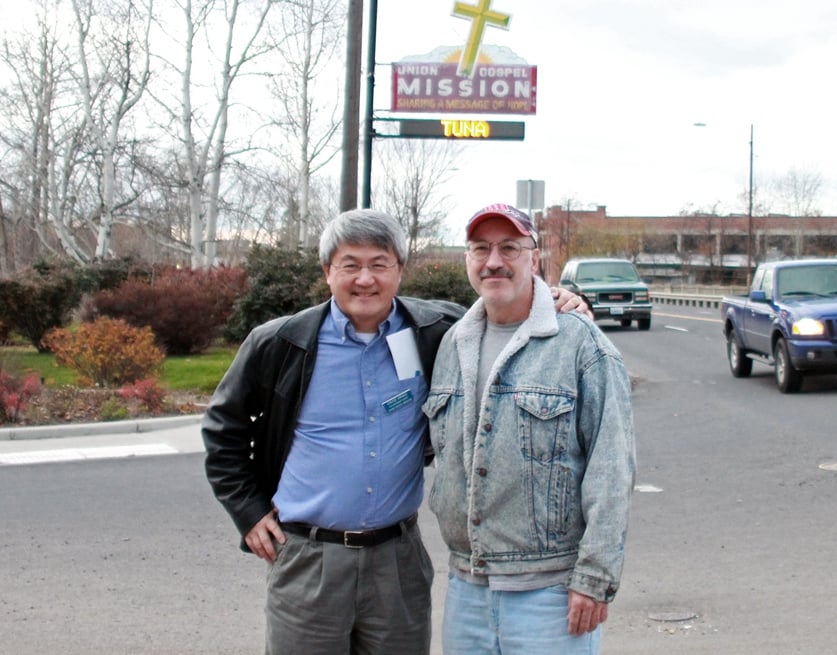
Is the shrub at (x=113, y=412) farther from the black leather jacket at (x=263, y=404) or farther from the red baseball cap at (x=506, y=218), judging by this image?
the red baseball cap at (x=506, y=218)

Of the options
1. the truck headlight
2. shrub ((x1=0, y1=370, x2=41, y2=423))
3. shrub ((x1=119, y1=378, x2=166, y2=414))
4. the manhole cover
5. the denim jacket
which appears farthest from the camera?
the truck headlight

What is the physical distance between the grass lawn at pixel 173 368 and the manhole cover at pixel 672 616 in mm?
9861

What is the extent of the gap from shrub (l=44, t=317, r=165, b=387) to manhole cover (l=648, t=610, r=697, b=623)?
10031mm

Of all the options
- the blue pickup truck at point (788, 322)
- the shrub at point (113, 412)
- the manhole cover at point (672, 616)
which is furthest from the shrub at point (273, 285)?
the manhole cover at point (672, 616)

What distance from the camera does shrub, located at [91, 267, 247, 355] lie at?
18906 millimetres

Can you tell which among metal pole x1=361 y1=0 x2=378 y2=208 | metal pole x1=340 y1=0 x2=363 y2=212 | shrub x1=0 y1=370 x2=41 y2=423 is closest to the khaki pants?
shrub x1=0 y1=370 x2=41 y2=423

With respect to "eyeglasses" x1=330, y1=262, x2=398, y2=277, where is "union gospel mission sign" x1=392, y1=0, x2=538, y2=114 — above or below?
above

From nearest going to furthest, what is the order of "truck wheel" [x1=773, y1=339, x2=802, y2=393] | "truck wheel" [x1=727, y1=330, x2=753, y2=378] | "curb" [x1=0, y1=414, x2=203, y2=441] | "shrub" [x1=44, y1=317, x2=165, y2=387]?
"curb" [x1=0, y1=414, x2=203, y2=441], "shrub" [x1=44, y1=317, x2=165, y2=387], "truck wheel" [x1=773, y1=339, x2=802, y2=393], "truck wheel" [x1=727, y1=330, x2=753, y2=378]

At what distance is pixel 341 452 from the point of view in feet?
10.2

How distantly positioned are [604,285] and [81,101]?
18.1 meters

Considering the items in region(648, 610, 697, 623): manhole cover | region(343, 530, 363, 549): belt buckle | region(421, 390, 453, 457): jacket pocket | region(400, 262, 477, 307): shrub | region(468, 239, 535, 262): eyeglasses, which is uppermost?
region(468, 239, 535, 262): eyeglasses

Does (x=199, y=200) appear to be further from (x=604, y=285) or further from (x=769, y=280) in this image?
(x=769, y=280)

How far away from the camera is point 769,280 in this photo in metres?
15.3

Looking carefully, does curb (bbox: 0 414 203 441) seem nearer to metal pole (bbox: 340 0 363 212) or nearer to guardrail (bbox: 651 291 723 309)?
metal pole (bbox: 340 0 363 212)
